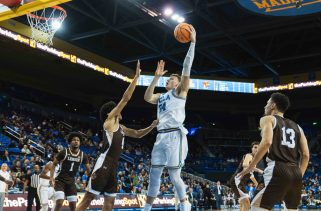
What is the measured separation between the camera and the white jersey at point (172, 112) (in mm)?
5871

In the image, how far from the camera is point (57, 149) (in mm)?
21359

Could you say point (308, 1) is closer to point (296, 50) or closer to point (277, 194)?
point (296, 50)

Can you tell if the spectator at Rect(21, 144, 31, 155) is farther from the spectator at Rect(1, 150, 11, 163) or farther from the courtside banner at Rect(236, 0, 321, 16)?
the courtside banner at Rect(236, 0, 321, 16)

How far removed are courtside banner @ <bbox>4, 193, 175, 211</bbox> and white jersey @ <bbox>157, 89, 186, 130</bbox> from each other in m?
8.98

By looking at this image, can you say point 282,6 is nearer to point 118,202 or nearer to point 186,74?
point 118,202

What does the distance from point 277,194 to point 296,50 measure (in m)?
27.9

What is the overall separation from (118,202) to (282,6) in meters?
11.5

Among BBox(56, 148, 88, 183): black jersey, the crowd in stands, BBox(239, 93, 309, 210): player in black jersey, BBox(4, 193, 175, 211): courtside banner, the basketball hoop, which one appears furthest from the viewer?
the crowd in stands

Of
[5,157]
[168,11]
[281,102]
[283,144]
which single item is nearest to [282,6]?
[168,11]

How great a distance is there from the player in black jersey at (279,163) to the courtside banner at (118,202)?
34.7ft

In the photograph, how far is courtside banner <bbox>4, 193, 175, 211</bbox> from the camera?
1325 centimetres

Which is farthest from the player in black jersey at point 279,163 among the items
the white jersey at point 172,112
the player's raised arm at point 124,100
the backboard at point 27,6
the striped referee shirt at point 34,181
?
the striped referee shirt at point 34,181

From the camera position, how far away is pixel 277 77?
111ft

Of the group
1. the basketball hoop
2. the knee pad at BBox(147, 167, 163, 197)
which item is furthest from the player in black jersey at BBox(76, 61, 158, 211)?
→ the basketball hoop
